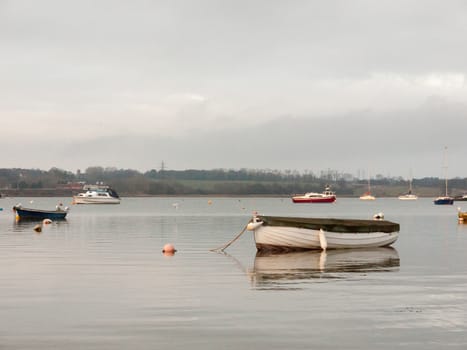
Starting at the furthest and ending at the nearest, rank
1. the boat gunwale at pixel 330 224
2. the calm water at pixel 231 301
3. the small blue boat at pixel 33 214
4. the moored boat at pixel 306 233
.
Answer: the small blue boat at pixel 33 214
the moored boat at pixel 306 233
the boat gunwale at pixel 330 224
the calm water at pixel 231 301

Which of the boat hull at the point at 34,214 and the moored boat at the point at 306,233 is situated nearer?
the moored boat at the point at 306,233

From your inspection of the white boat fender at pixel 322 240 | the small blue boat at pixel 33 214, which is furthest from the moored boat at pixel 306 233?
the small blue boat at pixel 33 214

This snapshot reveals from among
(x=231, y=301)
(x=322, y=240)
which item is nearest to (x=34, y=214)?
(x=322, y=240)

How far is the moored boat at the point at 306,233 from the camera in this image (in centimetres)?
4662

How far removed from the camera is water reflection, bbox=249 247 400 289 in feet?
105

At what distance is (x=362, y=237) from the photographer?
166 feet

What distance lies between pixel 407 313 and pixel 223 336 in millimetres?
6705

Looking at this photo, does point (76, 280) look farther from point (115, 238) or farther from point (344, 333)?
point (115, 238)

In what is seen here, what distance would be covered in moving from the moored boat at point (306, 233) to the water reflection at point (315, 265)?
643mm

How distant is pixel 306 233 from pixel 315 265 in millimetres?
9002

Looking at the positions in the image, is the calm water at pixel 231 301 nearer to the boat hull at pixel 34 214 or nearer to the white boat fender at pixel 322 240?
the white boat fender at pixel 322 240

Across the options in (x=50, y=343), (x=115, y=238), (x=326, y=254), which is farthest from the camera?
(x=115, y=238)

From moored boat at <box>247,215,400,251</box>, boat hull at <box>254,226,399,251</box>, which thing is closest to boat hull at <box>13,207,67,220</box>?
moored boat at <box>247,215,400,251</box>

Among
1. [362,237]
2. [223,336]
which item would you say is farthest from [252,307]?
[362,237]
